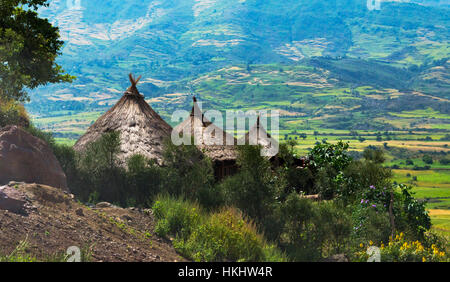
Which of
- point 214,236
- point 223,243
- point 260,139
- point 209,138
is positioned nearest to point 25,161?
point 214,236

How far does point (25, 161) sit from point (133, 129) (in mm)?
4342

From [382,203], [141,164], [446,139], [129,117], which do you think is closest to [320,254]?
[382,203]

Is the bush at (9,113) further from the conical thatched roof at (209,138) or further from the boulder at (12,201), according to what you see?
the conical thatched roof at (209,138)

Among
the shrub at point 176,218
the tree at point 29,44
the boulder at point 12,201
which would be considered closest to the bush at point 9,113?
the tree at point 29,44

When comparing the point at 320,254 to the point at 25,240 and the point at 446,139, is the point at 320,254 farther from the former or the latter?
the point at 446,139

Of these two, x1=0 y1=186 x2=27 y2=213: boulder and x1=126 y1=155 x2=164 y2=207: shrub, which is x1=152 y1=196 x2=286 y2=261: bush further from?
x1=0 y1=186 x2=27 y2=213: boulder

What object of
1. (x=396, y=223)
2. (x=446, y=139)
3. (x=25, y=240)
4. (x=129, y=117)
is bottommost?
(x=446, y=139)

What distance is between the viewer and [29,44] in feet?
51.8

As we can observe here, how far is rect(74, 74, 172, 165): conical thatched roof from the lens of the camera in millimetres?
13961

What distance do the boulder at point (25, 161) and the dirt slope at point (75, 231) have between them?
1.26m

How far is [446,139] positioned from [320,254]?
540 feet

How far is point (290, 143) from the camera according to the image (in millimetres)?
17219

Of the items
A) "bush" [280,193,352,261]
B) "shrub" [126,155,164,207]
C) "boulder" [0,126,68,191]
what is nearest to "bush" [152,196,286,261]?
"bush" [280,193,352,261]

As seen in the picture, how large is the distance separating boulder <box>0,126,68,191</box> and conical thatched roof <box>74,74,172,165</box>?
224 centimetres
